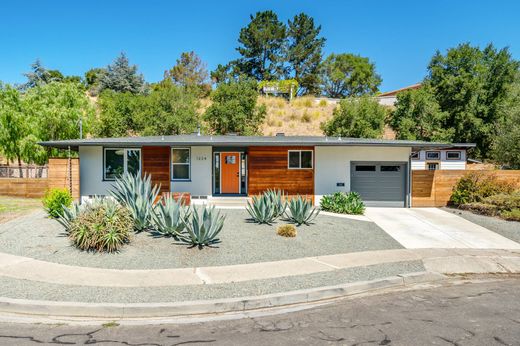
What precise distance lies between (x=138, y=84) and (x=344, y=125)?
103ft

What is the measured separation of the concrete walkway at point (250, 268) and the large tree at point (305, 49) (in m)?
48.9

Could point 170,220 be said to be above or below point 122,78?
below

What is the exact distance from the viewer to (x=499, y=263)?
9.73m

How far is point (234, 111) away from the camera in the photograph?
101 feet

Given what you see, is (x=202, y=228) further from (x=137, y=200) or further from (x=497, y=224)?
(x=497, y=224)

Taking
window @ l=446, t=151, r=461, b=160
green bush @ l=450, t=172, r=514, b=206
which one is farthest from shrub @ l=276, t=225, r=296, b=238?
window @ l=446, t=151, r=461, b=160

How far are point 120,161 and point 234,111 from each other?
13573 millimetres

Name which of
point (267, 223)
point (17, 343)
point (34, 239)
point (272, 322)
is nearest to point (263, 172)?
point (267, 223)

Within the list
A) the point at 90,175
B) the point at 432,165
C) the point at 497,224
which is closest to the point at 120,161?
the point at 90,175

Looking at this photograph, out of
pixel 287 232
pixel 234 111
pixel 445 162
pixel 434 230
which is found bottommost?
pixel 434 230

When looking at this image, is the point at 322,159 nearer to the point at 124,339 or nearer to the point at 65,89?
the point at 124,339

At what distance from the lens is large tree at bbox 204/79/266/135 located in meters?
30.8

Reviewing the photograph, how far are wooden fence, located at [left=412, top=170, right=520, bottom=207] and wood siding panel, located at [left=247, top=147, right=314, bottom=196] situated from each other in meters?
5.03

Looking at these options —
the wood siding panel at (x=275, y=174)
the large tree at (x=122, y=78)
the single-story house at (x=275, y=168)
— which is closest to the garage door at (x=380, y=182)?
the single-story house at (x=275, y=168)
